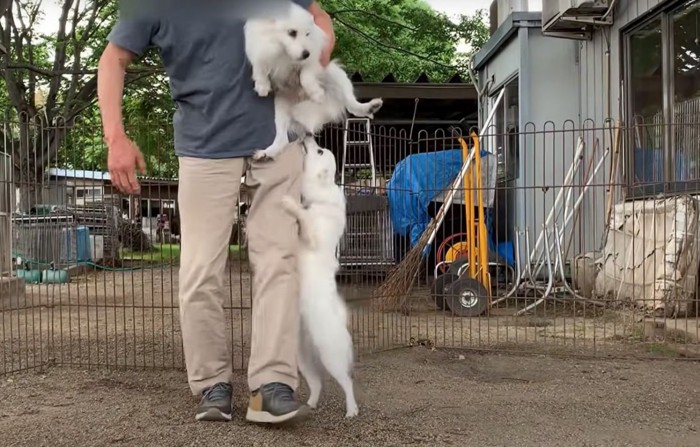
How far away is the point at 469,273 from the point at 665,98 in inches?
92.7

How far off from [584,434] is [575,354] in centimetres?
198

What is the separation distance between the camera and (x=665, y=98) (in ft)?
22.0

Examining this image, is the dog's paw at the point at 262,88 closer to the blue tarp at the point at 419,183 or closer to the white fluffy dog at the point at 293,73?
the white fluffy dog at the point at 293,73

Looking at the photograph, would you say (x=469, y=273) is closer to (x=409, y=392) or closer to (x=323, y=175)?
(x=409, y=392)

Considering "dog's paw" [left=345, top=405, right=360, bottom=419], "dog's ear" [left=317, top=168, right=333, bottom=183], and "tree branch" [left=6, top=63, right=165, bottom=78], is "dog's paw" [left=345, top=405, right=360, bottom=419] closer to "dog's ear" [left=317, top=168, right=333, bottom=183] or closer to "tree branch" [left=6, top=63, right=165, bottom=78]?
"dog's ear" [left=317, top=168, right=333, bottom=183]

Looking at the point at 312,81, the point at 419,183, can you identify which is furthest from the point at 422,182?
the point at 312,81

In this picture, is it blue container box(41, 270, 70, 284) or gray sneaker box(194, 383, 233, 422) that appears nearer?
gray sneaker box(194, 383, 233, 422)

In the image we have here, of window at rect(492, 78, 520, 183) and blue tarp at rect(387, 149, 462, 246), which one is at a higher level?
window at rect(492, 78, 520, 183)

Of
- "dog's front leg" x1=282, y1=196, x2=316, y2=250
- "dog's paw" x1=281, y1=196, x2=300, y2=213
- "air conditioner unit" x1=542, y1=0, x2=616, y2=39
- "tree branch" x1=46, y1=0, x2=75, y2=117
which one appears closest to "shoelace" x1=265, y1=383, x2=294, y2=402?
"dog's front leg" x1=282, y1=196, x2=316, y2=250

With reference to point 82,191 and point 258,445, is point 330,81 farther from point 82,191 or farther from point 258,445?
point 82,191

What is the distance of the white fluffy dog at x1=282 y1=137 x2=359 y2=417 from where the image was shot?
3.12 metres

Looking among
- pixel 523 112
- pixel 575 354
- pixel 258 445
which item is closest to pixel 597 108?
pixel 523 112

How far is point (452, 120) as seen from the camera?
524 inches

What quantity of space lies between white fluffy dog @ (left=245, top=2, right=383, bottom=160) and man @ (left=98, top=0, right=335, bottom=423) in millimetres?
54
